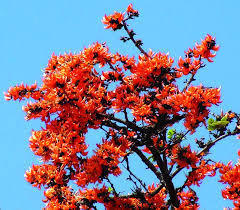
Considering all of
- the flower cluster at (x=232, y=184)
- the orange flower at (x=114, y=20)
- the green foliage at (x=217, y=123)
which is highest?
the orange flower at (x=114, y=20)

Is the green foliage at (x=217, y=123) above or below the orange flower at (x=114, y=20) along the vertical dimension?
below

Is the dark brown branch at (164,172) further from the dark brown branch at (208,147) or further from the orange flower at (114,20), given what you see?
the orange flower at (114,20)

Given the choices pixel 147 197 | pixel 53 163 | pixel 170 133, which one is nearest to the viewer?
pixel 53 163

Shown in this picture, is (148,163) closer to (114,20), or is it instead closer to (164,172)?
(164,172)

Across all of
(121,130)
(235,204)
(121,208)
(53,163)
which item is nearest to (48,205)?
(53,163)

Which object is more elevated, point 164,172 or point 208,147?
point 208,147

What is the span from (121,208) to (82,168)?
1.03 m

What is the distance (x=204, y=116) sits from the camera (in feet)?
20.8

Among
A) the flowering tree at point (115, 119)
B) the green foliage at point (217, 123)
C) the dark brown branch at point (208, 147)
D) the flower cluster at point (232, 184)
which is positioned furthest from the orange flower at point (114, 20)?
the flower cluster at point (232, 184)

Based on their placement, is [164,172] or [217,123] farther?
[164,172]

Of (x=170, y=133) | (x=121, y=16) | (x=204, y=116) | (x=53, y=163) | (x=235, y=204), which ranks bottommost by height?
(x=235, y=204)

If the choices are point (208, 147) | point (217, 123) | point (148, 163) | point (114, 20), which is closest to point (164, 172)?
point (148, 163)

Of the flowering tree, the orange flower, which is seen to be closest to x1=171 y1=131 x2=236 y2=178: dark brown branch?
the flowering tree

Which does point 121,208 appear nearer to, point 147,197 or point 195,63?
point 147,197
